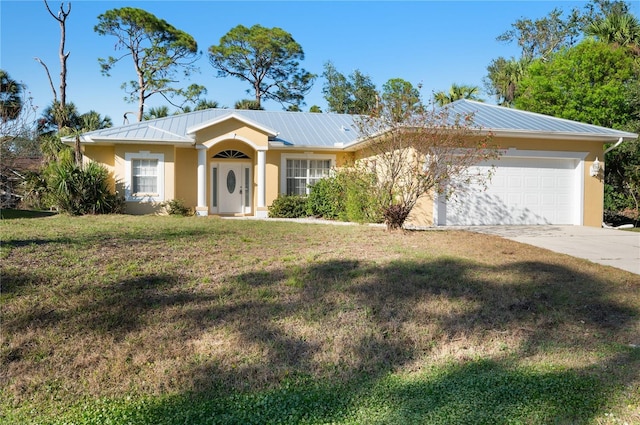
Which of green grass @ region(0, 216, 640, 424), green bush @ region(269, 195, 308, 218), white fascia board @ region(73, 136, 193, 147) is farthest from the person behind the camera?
green bush @ region(269, 195, 308, 218)

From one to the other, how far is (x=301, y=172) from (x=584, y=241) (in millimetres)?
11138

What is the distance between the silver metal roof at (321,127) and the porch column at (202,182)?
591mm

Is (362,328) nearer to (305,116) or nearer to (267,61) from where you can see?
(305,116)

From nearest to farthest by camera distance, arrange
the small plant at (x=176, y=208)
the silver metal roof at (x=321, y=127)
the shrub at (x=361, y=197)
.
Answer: the shrub at (x=361, y=197)
the silver metal roof at (x=321, y=127)
the small plant at (x=176, y=208)

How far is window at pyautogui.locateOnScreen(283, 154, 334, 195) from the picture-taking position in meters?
20.5

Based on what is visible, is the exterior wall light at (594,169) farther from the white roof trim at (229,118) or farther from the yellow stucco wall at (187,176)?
the yellow stucco wall at (187,176)

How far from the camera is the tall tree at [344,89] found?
4125 centimetres

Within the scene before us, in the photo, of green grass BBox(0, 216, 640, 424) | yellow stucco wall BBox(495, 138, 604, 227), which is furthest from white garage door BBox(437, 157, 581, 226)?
green grass BBox(0, 216, 640, 424)

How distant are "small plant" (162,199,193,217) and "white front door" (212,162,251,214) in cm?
178

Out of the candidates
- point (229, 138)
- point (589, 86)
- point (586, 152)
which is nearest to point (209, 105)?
point (229, 138)

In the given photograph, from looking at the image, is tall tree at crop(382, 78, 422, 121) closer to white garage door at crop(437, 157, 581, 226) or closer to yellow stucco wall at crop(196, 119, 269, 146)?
white garage door at crop(437, 157, 581, 226)

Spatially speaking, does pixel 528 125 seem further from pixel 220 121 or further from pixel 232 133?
pixel 220 121

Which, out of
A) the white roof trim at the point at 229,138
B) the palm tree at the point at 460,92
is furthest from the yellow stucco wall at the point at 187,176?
the palm tree at the point at 460,92

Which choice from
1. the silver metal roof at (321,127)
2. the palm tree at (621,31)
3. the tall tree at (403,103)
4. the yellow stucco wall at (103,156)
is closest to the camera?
the tall tree at (403,103)
